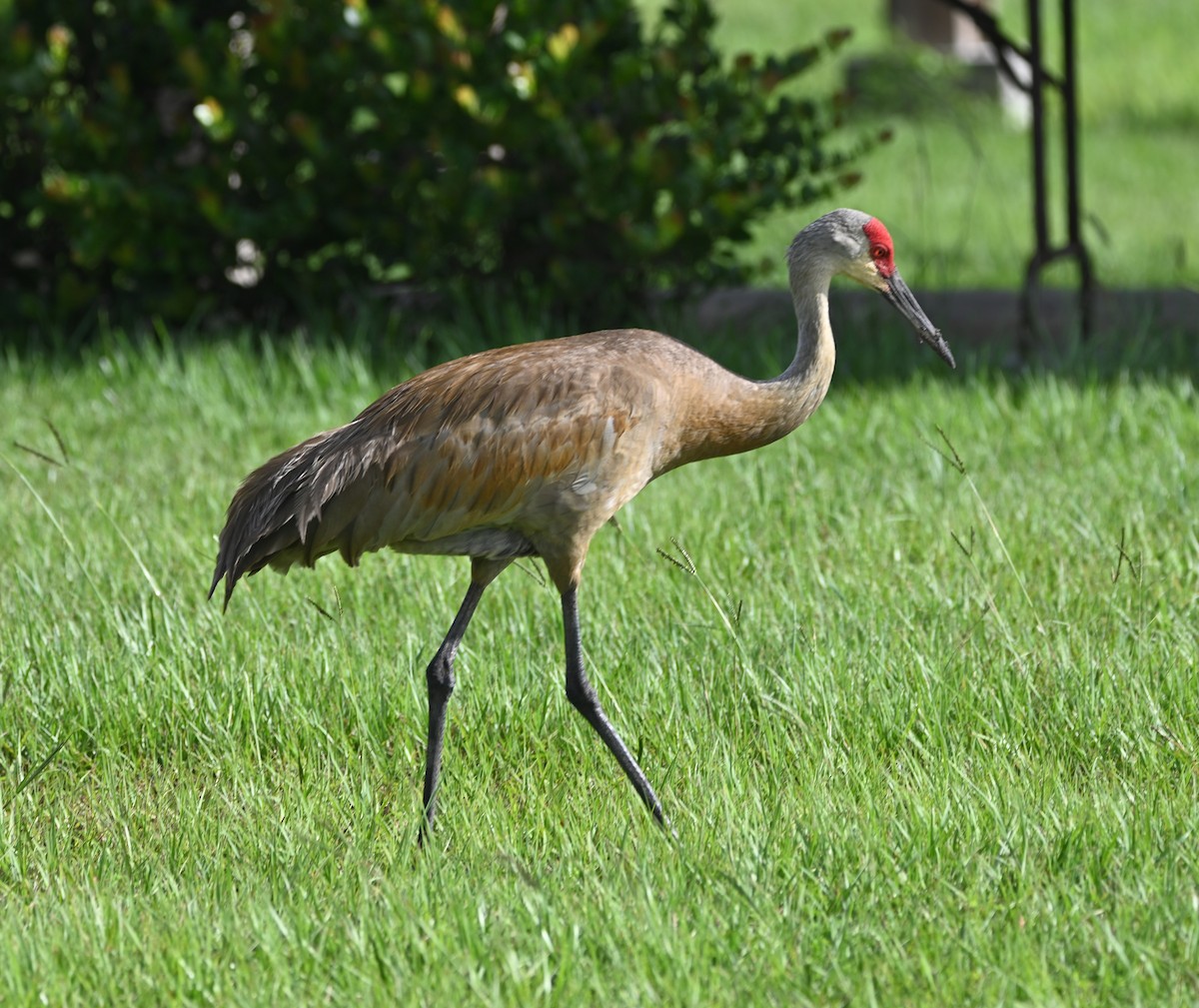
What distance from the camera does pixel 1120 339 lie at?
290 inches

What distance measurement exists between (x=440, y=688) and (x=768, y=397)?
1043 millimetres

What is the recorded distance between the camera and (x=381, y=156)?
7.46 metres

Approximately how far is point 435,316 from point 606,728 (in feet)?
13.1

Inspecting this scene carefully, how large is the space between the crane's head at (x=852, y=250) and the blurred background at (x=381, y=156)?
2.92 meters

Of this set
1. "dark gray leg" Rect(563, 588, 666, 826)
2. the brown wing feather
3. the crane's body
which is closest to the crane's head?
the crane's body

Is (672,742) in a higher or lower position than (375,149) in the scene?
lower

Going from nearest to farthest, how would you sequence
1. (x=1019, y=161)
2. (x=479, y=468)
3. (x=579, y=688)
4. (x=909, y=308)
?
(x=479, y=468)
(x=579, y=688)
(x=909, y=308)
(x=1019, y=161)

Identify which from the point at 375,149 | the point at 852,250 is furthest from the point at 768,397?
the point at 375,149

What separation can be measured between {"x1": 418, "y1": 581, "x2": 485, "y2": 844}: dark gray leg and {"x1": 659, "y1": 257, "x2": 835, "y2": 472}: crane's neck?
2.00ft

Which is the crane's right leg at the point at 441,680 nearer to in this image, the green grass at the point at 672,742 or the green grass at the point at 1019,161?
the green grass at the point at 672,742

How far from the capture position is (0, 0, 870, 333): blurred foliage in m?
7.07

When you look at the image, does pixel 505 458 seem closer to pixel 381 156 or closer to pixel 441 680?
pixel 441 680

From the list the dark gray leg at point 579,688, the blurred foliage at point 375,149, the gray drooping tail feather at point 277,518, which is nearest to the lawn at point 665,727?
the dark gray leg at point 579,688

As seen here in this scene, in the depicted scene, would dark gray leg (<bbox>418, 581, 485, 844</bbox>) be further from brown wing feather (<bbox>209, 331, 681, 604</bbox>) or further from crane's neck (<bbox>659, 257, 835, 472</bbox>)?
crane's neck (<bbox>659, 257, 835, 472</bbox>)
